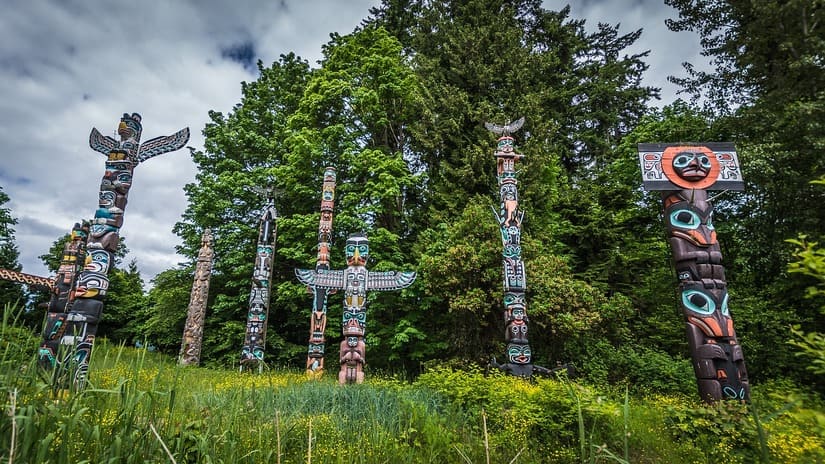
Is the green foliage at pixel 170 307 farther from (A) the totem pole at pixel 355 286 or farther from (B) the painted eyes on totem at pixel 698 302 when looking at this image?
(B) the painted eyes on totem at pixel 698 302

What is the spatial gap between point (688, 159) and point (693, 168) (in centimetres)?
18

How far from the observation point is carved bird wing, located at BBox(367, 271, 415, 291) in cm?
898

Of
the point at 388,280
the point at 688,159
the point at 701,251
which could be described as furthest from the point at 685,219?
the point at 388,280

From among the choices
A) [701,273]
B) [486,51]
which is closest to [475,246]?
[701,273]

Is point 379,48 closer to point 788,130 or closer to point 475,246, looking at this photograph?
point 475,246

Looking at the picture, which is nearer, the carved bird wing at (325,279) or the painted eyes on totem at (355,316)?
the painted eyes on totem at (355,316)

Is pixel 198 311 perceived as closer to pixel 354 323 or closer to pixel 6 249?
pixel 354 323

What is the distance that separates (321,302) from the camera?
10844 millimetres

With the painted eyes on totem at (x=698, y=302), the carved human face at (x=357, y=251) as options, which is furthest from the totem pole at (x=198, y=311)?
the painted eyes on totem at (x=698, y=302)

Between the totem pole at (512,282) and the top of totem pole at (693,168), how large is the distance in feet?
10.7

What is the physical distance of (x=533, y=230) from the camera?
12.9m

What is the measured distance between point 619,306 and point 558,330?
2.04 metres

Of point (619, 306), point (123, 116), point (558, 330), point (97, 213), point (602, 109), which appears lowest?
point (558, 330)

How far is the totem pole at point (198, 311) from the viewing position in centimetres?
1203
